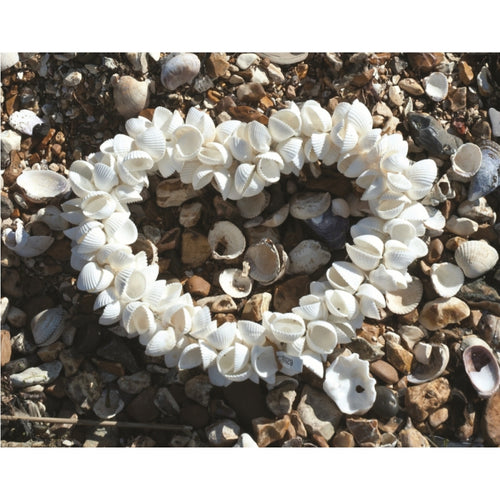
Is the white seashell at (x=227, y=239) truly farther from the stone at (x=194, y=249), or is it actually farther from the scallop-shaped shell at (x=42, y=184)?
the scallop-shaped shell at (x=42, y=184)

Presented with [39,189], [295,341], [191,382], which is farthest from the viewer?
[39,189]

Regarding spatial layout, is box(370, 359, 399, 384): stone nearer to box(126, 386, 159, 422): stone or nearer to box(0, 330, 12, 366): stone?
box(126, 386, 159, 422): stone

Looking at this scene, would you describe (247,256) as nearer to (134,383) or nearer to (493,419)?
(134,383)

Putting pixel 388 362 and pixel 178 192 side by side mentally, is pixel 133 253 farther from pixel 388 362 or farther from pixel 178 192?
pixel 388 362

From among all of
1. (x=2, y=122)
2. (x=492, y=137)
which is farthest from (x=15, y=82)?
(x=492, y=137)

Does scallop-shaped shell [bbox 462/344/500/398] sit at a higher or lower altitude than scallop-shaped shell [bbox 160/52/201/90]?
lower

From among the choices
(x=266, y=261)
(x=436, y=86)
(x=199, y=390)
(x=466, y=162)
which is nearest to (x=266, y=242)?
(x=266, y=261)

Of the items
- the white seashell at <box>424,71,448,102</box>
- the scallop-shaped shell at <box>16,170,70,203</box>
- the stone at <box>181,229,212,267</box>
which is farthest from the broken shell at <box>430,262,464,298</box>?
the scallop-shaped shell at <box>16,170,70,203</box>
